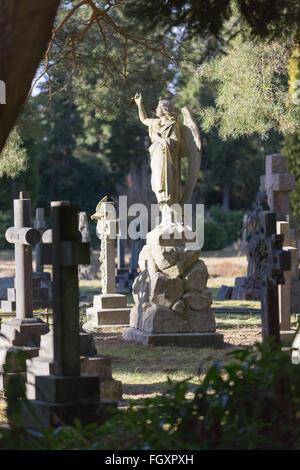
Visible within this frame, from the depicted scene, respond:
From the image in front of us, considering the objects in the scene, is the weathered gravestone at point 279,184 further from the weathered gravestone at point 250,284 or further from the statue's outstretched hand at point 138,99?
the statue's outstretched hand at point 138,99

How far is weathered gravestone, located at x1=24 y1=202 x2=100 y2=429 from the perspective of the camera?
14.5ft

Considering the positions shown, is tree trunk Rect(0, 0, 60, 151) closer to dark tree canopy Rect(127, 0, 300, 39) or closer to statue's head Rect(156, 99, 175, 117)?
dark tree canopy Rect(127, 0, 300, 39)

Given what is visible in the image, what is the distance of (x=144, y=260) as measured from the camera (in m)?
10.7

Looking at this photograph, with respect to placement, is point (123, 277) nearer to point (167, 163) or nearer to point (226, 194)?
point (167, 163)

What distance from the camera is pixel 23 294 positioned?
7.86m

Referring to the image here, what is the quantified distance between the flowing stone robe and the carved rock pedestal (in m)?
0.60

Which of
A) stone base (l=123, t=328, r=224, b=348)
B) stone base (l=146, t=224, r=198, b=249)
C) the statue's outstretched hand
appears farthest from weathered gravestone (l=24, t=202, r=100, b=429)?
the statue's outstretched hand

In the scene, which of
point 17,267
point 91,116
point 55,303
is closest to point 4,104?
point 55,303

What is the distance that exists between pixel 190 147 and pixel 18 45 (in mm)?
6953

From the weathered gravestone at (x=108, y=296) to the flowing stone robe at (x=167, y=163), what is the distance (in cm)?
214

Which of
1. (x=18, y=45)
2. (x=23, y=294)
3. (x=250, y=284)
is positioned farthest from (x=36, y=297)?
(x=18, y=45)

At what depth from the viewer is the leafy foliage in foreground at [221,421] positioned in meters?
3.58

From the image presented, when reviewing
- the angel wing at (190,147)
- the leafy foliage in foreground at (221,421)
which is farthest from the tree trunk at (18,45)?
the angel wing at (190,147)
